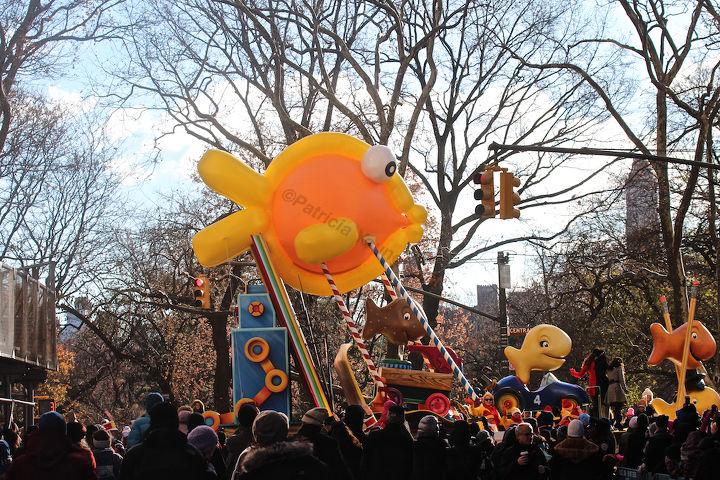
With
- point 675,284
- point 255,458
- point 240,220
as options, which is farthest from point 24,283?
point 675,284

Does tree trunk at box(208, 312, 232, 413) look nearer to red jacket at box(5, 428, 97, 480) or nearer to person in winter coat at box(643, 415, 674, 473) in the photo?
person in winter coat at box(643, 415, 674, 473)

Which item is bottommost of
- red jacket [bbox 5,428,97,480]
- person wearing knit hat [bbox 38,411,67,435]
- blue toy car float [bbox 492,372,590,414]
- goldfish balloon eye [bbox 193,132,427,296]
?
blue toy car float [bbox 492,372,590,414]

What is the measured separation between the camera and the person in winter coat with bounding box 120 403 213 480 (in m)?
5.57

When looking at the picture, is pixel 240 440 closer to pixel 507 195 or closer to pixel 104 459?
pixel 104 459

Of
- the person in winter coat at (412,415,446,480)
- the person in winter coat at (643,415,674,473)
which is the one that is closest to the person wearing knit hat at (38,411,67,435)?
the person in winter coat at (412,415,446,480)

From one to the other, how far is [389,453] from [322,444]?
Result: 752mm

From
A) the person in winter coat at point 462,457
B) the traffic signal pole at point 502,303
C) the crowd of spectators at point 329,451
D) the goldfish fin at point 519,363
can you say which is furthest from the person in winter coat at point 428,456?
the traffic signal pole at point 502,303

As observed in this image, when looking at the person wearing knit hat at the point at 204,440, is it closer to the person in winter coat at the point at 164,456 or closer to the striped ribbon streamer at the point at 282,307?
the person in winter coat at the point at 164,456

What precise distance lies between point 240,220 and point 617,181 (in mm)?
17324

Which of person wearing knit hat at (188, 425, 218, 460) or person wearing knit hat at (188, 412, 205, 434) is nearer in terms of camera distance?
person wearing knit hat at (188, 425, 218, 460)

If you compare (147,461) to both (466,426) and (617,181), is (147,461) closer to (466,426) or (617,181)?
(466,426)

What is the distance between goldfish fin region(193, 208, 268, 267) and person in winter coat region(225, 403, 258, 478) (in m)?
5.27

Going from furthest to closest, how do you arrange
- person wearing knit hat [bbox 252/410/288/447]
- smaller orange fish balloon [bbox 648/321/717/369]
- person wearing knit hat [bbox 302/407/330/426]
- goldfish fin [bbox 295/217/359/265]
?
smaller orange fish balloon [bbox 648/321/717/369]
goldfish fin [bbox 295/217/359/265]
person wearing knit hat [bbox 302/407/330/426]
person wearing knit hat [bbox 252/410/288/447]

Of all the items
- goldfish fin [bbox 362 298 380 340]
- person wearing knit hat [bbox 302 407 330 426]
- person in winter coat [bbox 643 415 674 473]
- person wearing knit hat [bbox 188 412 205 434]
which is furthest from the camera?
goldfish fin [bbox 362 298 380 340]
